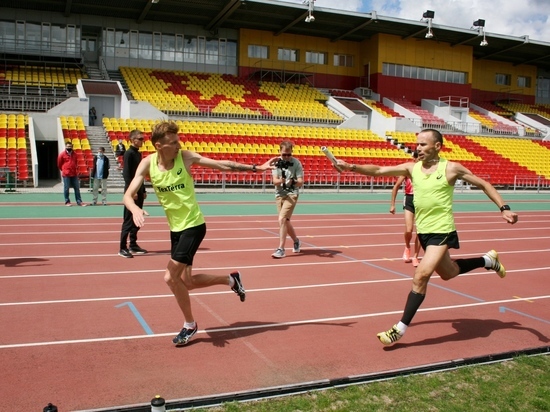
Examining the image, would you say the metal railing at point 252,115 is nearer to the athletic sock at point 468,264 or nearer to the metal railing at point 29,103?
the metal railing at point 29,103

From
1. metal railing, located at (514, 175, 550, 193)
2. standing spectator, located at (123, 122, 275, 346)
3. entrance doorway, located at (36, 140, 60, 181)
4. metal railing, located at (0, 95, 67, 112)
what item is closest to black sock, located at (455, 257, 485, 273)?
standing spectator, located at (123, 122, 275, 346)

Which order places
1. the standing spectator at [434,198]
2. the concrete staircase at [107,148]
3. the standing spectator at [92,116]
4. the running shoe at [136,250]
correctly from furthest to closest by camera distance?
the standing spectator at [92,116]
the concrete staircase at [107,148]
the running shoe at [136,250]
the standing spectator at [434,198]

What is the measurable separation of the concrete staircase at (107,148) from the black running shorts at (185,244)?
21489 mm

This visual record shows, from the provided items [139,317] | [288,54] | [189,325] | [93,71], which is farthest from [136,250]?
[288,54]

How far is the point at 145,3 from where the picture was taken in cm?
3712

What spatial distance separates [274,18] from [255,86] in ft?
17.1

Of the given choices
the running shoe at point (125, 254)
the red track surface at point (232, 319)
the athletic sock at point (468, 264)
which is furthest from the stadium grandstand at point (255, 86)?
the athletic sock at point (468, 264)

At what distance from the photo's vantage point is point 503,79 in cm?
5638

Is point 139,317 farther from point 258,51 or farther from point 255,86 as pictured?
point 258,51

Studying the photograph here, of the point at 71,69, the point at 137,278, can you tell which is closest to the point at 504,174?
the point at 71,69

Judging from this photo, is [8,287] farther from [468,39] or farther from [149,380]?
[468,39]

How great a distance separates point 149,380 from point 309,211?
1484 cm

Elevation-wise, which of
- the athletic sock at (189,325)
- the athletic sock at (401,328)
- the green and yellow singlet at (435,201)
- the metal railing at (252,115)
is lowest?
the athletic sock at (189,325)

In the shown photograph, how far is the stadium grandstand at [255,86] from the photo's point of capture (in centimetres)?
2983
